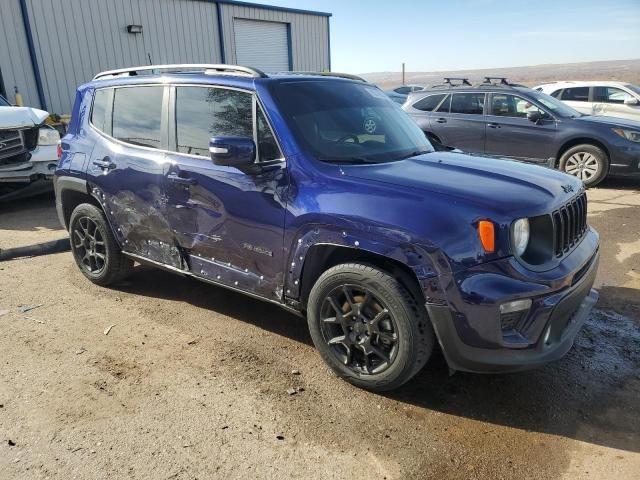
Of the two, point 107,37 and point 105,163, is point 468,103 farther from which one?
point 107,37

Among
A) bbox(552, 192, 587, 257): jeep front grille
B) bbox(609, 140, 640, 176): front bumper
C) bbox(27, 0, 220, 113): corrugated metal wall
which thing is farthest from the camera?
bbox(27, 0, 220, 113): corrugated metal wall

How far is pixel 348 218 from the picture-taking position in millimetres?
2910

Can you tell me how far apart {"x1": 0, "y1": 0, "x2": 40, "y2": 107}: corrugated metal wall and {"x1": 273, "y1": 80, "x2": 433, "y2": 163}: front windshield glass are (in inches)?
462

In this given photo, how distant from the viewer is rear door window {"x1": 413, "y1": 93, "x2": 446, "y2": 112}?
1014 cm

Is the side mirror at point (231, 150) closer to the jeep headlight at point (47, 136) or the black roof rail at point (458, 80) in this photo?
the jeep headlight at point (47, 136)

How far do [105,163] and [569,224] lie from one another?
353cm

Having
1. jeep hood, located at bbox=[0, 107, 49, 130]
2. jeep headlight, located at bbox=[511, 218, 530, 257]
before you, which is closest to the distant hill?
jeep hood, located at bbox=[0, 107, 49, 130]

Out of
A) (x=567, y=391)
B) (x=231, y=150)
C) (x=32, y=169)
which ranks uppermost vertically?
(x=231, y=150)

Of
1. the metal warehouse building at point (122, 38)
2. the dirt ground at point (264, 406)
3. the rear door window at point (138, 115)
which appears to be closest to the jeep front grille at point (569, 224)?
the dirt ground at point (264, 406)

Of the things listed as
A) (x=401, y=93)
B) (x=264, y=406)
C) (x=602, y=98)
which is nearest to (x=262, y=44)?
(x=401, y=93)

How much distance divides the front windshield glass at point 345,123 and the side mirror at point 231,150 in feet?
1.09

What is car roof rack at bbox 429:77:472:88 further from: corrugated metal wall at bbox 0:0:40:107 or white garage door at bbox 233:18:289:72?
corrugated metal wall at bbox 0:0:40:107

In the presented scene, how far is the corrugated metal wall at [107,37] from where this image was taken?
1320 centimetres

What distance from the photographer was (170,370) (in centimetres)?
343
